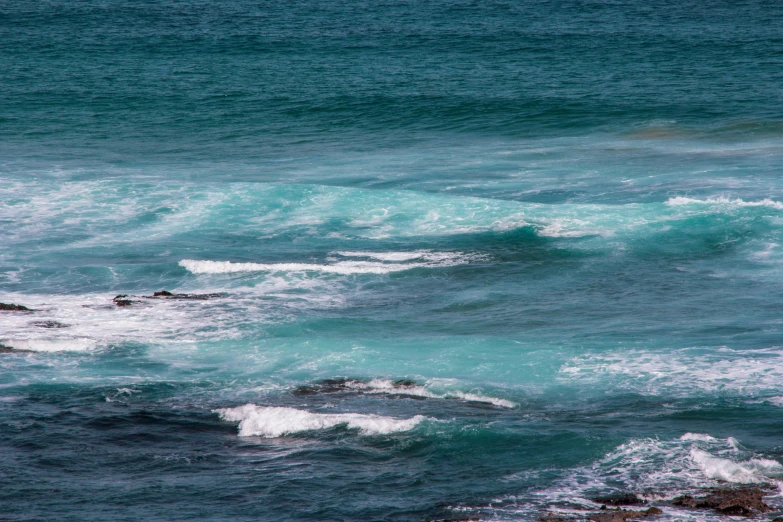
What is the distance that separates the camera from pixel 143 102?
46969mm

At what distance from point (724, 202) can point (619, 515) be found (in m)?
20.4

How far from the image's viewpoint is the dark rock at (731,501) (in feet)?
40.6

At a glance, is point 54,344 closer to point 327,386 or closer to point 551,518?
point 327,386

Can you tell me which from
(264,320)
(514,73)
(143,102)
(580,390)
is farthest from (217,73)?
(580,390)

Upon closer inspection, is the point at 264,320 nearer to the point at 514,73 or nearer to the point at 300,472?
the point at 300,472

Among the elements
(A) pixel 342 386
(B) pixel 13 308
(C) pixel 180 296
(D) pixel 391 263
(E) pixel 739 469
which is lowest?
(E) pixel 739 469

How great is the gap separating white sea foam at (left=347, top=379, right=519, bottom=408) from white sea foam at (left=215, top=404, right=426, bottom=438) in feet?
4.25

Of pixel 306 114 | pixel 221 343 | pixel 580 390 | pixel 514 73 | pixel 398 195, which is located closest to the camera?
pixel 580 390

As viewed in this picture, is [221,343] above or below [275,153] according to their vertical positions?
below

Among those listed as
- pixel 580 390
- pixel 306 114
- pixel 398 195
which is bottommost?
pixel 580 390

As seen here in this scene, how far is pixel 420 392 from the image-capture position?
56.4 ft

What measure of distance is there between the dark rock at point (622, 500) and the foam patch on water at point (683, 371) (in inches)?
168

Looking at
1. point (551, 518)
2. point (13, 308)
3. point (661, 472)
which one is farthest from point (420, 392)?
point (13, 308)

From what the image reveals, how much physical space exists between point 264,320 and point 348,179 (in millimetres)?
14684
